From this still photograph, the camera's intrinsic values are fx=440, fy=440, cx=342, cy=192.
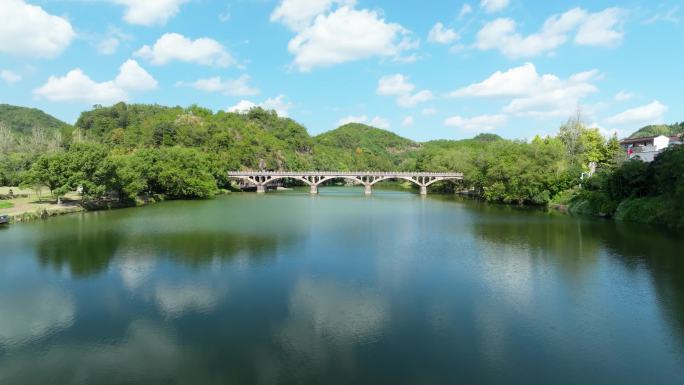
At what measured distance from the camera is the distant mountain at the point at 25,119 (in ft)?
385

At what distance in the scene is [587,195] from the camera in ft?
151

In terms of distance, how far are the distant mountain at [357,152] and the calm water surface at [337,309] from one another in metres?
96.0

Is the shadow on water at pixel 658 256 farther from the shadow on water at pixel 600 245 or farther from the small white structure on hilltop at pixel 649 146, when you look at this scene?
the small white structure on hilltop at pixel 649 146

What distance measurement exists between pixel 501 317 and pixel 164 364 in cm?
1080

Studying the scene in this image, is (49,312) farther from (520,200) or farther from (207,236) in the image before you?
(520,200)

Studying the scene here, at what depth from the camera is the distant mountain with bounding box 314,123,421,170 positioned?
442 ft

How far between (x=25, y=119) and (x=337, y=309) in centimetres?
13985

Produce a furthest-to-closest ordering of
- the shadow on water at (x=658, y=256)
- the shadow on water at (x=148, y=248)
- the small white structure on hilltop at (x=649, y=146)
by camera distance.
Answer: the small white structure on hilltop at (x=649, y=146), the shadow on water at (x=148, y=248), the shadow on water at (x=658, y=256)

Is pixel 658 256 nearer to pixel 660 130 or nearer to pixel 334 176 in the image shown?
pixel 334 176

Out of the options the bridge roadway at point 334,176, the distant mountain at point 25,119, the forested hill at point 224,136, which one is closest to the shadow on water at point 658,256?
the bridge roadway at point 334,176

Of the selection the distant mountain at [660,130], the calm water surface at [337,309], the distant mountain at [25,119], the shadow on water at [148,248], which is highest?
the distant mountain at [25,119]

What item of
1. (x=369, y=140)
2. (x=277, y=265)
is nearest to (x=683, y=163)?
(x=277, y=265)

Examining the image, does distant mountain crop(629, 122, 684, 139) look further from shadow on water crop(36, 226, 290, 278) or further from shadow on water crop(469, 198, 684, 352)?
shadow on water crop(36, 226, 290, 278)

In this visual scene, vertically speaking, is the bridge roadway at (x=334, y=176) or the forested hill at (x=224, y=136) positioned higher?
the forested hill at (x=224, y=136)
